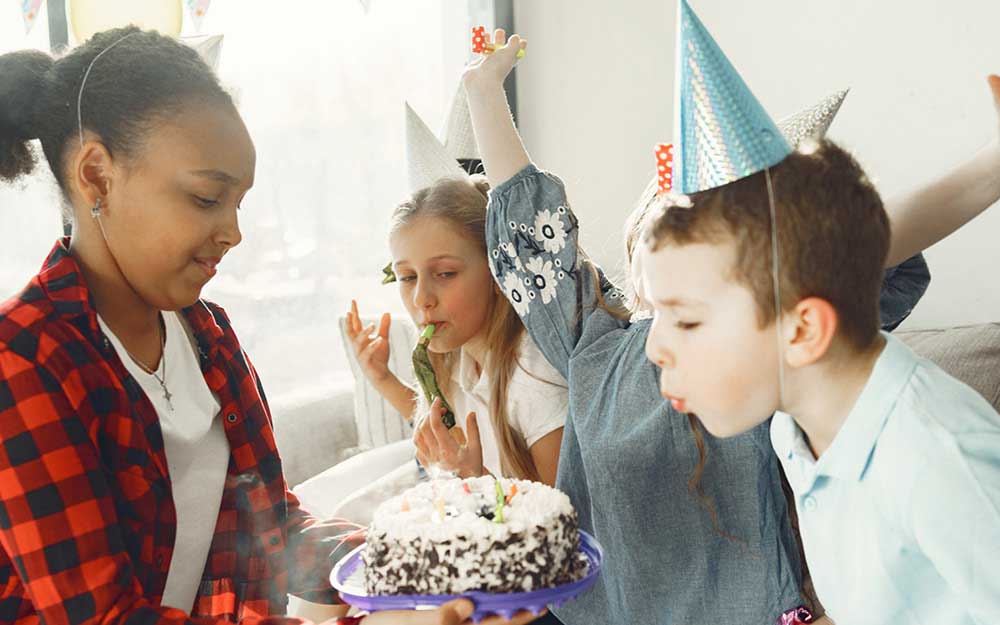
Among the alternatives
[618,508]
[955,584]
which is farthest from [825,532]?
[618,508]

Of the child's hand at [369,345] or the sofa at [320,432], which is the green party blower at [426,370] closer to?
the child's hand at [369,345]

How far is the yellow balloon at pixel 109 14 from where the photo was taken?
167 cm

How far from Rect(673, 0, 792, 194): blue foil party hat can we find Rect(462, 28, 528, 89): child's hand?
588 millimetres

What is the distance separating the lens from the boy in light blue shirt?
1018 millimetres

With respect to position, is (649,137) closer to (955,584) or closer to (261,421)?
(261,421)

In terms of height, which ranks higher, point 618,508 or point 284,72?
point 284,72

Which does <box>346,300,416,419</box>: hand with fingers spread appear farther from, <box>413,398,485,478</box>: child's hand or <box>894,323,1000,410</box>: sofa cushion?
<box>894,323,1000,410</box>: sofa cushion

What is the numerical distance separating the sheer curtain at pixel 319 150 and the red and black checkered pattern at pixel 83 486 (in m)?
1.57

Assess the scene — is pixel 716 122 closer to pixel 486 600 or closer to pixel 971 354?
pixel 486 600

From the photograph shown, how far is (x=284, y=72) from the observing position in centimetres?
290

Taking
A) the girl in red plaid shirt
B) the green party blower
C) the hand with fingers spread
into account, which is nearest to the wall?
the green party blower

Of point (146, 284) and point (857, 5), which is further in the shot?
point (857, 5)

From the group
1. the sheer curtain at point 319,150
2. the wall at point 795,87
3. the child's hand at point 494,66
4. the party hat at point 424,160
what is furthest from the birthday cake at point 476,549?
the sheer curtain at point 319,150

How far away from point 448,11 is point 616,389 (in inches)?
84.7
